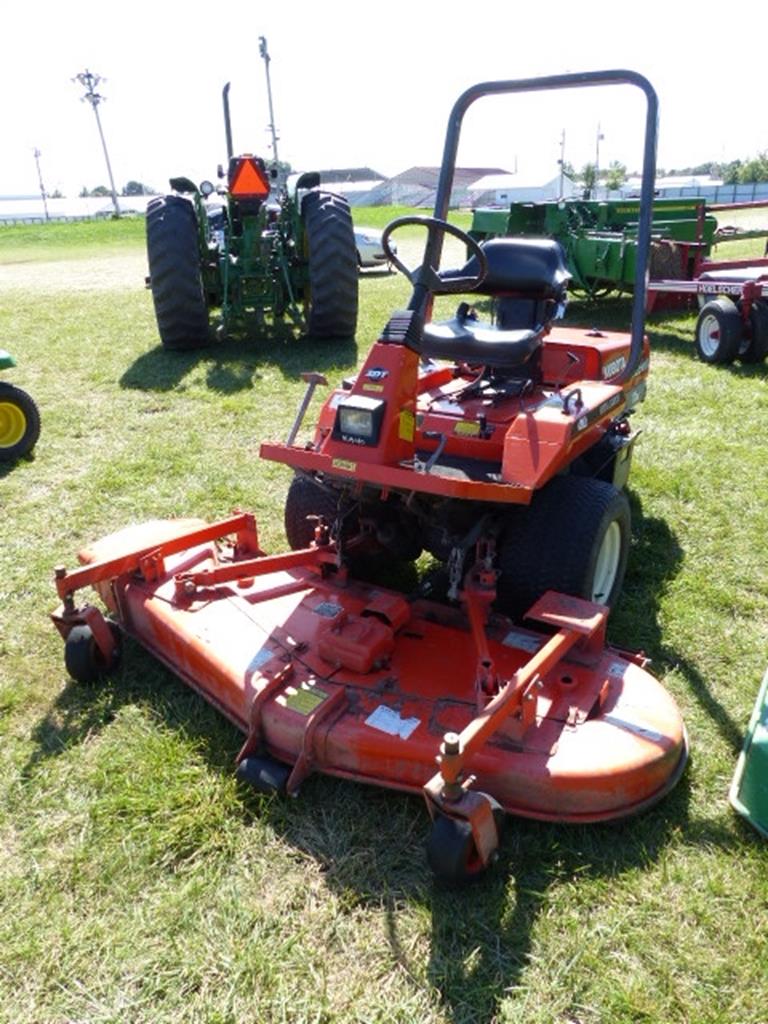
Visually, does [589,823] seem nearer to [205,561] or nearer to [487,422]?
[487,422]

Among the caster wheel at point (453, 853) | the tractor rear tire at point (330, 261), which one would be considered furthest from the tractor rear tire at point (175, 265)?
the caster wheel at point (453, 853)

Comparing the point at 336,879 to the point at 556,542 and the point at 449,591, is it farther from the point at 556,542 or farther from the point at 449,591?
the point at 556,542

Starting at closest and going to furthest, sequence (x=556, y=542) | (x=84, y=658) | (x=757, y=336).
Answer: (x=556, y=542)
(x=84, y=658)
(x=757, y=336)

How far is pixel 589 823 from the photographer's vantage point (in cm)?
220

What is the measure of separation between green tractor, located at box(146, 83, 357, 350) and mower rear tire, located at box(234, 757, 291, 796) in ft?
17.8

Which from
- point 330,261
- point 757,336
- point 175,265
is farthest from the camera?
point 330,261

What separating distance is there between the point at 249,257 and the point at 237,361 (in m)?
0.99

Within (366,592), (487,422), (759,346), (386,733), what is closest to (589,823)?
(386,733)

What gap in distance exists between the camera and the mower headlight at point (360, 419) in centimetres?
250

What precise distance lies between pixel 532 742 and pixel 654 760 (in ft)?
1.05

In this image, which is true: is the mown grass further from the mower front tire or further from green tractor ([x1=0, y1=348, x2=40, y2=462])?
green tractor ([x1=0, y1=348, x2=40, y2=462])

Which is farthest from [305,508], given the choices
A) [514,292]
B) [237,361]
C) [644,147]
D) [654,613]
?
[237,361]

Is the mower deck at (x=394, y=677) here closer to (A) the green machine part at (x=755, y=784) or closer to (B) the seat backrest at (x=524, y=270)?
(A) the green machine part at (x=755, y=784)

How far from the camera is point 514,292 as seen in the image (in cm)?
347
